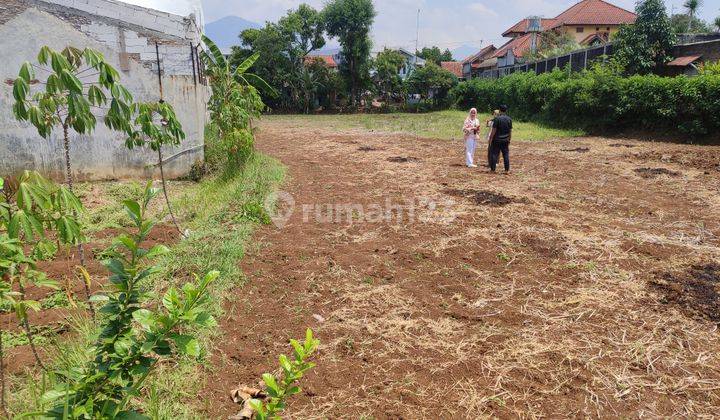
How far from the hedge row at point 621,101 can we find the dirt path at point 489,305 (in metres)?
7.69

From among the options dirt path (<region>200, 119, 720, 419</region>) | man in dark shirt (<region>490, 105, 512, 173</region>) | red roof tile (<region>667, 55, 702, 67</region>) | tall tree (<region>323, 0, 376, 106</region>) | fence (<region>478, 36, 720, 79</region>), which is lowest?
dirt path (<region>200, 119, 720, 419</region>)

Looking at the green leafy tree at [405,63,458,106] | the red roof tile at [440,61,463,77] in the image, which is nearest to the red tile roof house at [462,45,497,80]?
the red roof tile at [440,61,463,77]

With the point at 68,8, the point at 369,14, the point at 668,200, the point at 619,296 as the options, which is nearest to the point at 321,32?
the point at 369,14

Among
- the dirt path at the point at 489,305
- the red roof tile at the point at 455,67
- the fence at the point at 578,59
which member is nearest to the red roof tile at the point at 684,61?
the fence at the point at 578,59

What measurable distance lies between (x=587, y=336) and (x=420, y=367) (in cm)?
139

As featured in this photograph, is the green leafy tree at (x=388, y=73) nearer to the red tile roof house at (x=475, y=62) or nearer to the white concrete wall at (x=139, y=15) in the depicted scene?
the red tile roof house at (x=475, y=62)

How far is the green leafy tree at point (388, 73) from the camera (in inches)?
1307

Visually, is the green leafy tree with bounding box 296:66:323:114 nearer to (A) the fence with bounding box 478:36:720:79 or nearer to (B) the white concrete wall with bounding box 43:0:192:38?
(A) the fence with bounding box 478:36:720:79

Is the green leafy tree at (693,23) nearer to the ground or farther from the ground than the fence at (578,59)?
farther from the ground

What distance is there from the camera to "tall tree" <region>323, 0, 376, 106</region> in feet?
103

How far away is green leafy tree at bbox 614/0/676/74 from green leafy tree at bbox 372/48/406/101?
55.6 ft

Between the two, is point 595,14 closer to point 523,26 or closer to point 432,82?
point 523,26

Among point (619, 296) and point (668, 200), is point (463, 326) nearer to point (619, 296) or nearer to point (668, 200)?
point (619, 296)

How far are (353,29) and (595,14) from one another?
24251 mm
